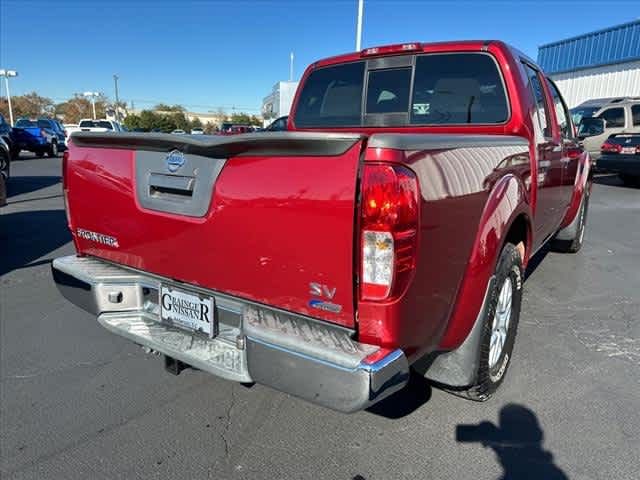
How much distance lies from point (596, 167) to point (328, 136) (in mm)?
13133

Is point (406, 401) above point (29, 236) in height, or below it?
below

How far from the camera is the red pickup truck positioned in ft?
5.45

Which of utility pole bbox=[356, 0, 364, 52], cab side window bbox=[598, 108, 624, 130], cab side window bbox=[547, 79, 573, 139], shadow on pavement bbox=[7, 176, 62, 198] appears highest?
utility pole bbox=[356, 0, 364, 52]

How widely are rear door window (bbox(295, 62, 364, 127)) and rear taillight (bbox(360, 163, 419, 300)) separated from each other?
2409 millimetres

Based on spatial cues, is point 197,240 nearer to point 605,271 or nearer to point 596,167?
point 605,271

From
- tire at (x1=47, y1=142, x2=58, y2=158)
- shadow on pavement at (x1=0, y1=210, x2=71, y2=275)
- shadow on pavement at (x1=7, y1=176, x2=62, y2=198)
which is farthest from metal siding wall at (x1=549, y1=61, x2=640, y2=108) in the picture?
tire at (x1=47, y1=142, x2=58, y2=158)

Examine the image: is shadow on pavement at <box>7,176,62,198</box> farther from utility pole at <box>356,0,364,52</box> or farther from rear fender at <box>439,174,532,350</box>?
utility pole at <box>356,0,364,52</box>

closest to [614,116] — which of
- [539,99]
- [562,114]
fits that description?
[562,114]

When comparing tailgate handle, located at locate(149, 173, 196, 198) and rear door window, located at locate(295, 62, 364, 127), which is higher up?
rear door window, located at locate(295, 62, 364, 127)

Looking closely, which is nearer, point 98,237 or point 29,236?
point 98,237

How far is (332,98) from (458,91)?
1.20m

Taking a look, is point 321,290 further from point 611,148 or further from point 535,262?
point 611,148

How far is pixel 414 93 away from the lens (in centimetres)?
358

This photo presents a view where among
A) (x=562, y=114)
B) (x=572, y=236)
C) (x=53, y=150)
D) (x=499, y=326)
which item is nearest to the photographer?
(x=499, y=326)
